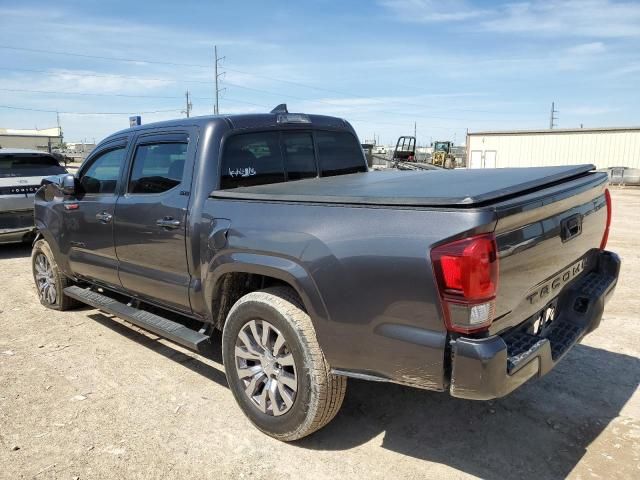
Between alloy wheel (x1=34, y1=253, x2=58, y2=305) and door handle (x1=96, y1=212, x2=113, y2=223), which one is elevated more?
door handle (x1=96, y1=212, x2=113, y2=223)

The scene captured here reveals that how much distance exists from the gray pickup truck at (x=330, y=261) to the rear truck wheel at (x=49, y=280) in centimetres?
124

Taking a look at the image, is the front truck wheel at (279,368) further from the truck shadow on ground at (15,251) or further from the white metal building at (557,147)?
the white metal building at (557,147)

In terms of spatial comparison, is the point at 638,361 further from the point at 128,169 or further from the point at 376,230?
the point at 128,169

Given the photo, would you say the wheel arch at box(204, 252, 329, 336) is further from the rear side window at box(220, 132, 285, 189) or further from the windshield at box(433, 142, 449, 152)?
the windshield at box(433, 142, 449, 152)

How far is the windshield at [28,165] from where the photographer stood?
8.66 meters

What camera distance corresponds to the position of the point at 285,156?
398cm

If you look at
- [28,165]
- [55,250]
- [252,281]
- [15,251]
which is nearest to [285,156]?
[252,281]

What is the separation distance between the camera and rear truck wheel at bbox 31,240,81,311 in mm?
5465

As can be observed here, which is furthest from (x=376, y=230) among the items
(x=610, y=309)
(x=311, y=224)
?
(x=610, y=309)

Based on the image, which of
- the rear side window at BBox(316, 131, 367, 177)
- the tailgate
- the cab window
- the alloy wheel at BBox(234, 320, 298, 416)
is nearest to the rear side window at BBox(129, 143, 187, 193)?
the cab window

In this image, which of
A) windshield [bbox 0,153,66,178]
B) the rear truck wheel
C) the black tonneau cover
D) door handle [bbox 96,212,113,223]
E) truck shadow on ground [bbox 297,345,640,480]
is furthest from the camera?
windshield [bbox 0,153,66,178]

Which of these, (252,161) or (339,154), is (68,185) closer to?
(252,161)

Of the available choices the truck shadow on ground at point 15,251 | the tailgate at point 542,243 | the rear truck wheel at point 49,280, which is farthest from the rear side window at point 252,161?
the truck shadow on ground at point 15,251

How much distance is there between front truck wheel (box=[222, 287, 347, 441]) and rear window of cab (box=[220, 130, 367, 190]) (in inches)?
39.1
